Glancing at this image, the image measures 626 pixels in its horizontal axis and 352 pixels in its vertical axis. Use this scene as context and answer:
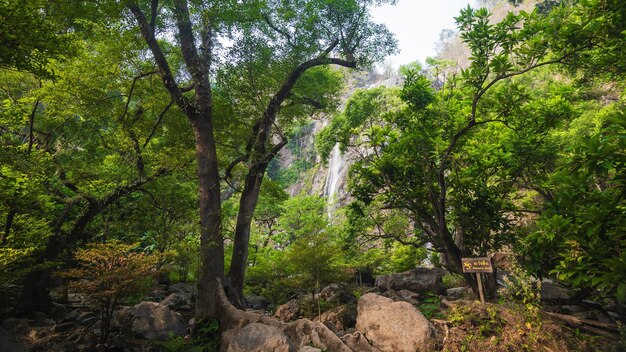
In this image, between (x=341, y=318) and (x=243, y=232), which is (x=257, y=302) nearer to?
(x=243, y=232)

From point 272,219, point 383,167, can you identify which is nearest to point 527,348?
point 383,167

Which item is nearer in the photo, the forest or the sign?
the forest

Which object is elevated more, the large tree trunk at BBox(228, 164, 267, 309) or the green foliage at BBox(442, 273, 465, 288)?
the large tree trunk at BBox(228, 164, 267, 309)

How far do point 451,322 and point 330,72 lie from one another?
29.7 feet

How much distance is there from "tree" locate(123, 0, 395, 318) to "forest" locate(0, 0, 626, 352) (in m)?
0.05

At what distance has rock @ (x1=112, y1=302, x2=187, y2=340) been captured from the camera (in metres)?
6.66

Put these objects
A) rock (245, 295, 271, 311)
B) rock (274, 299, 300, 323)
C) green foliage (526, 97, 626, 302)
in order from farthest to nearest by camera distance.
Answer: rock (245, 295, 271, 311), rock (274, 299, 300, 323), green foliage (526, 97, 626, 302)

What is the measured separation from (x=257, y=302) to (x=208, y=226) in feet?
24.3

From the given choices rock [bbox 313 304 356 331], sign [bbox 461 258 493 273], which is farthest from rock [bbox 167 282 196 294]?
sign [bbox 461 258 493 273]

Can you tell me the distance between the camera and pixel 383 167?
22.3 feet

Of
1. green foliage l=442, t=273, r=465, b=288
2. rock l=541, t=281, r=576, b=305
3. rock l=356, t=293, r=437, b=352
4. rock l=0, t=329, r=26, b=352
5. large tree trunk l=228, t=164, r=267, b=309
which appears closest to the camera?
rock l=356, t=293, r=437, b=352

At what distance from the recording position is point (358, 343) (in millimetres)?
4684

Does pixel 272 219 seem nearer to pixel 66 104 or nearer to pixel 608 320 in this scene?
pixel 66 104

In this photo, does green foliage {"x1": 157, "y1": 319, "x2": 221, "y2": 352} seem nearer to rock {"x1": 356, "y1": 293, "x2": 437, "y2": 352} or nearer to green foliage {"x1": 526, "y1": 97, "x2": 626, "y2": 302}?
rock {"x1": 356, "y1": 293, "x2": 437, "y2": 352}
